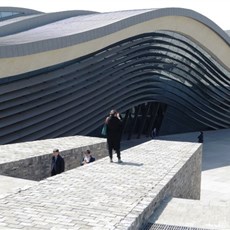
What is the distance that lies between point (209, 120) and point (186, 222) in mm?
30314

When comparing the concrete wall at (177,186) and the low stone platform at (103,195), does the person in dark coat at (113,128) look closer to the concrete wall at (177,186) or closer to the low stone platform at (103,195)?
the low stone platform at (103,195)

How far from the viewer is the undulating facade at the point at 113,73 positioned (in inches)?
763

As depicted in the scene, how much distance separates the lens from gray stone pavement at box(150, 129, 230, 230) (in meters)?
6.31

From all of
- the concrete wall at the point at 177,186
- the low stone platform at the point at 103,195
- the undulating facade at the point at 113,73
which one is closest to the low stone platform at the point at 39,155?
the low stone platform at the point at 103,195

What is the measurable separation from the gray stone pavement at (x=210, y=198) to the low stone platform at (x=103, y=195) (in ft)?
1.07

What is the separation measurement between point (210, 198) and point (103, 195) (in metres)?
8.69

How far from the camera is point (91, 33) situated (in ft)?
71.7

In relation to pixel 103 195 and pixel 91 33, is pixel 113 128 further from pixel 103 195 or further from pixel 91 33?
pixel 91 33

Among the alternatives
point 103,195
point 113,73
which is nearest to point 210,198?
point 103,195

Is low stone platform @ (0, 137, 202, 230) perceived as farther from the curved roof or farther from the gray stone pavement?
the curved roof

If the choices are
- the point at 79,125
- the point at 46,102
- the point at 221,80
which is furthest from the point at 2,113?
the point at 221,80

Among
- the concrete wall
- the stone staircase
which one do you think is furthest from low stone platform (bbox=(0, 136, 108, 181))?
the stone staircase

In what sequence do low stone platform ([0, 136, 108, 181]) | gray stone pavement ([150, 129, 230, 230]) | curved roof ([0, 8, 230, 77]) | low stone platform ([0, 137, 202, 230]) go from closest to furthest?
low stone platform ([0, 137, 202, 230]), gray stone pavement ([150, 129, 230, 230]), low stone platform ([0, 136, 108, 181]), curved roof ([0, 8, 230, 77])

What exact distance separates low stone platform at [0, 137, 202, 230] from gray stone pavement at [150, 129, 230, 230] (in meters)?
0.33
